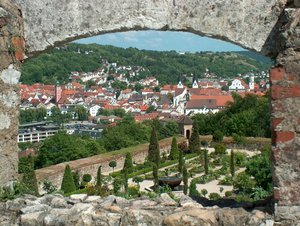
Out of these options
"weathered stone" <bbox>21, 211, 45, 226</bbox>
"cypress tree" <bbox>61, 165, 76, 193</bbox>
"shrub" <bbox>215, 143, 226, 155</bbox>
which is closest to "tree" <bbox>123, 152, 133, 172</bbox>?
"shrub" <bbox>215, 143, 226, 155</bbox>

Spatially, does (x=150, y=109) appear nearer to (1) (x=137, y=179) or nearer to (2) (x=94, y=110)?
(2) (x=94, y=110)

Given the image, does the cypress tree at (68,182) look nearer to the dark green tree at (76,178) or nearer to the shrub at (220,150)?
the dark green tree at (76,178)

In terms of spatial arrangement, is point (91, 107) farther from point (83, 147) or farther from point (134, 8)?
point (134, 8)

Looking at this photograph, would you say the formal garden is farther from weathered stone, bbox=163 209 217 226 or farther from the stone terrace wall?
weathered stone, bbox=163 209 217 226

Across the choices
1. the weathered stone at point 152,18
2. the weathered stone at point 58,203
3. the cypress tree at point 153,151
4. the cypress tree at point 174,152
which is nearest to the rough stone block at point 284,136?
the weathered stone at point 152,18

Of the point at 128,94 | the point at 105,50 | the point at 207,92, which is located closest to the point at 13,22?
the point at 207,92

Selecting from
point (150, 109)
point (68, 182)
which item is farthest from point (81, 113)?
point (68, 182)
